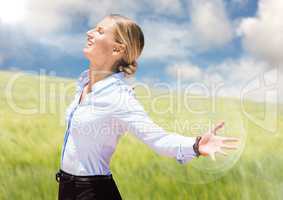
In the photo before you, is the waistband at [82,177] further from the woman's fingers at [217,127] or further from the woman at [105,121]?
the woman's fingers at [217,127]

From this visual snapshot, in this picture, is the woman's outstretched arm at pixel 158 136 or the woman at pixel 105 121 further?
the woman at pixel 105 121

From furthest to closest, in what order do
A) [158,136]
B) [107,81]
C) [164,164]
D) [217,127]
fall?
[164,164] → [107,81] → [158,136] → [217,127]

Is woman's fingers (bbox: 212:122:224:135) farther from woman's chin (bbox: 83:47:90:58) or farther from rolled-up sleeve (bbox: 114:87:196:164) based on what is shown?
woman's chin (bbox: 83:47:90:58)

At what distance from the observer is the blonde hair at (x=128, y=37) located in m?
2.06

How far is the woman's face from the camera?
81.4 inches

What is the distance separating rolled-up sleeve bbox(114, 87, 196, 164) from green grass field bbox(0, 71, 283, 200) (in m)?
1.06

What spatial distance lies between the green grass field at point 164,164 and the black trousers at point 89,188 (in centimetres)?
106

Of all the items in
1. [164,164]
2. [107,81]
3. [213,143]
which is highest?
[107,81]

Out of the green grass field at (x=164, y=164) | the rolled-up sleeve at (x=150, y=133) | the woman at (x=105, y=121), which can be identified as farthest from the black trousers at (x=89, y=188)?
the green grass field at (x=164, y=164)

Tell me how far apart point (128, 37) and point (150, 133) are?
0.40 metres

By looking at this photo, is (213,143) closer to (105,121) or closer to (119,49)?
(105,121)

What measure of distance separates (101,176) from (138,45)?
531 millimetres

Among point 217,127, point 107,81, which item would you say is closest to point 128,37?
point 107,81

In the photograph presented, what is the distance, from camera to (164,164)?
3.33m
